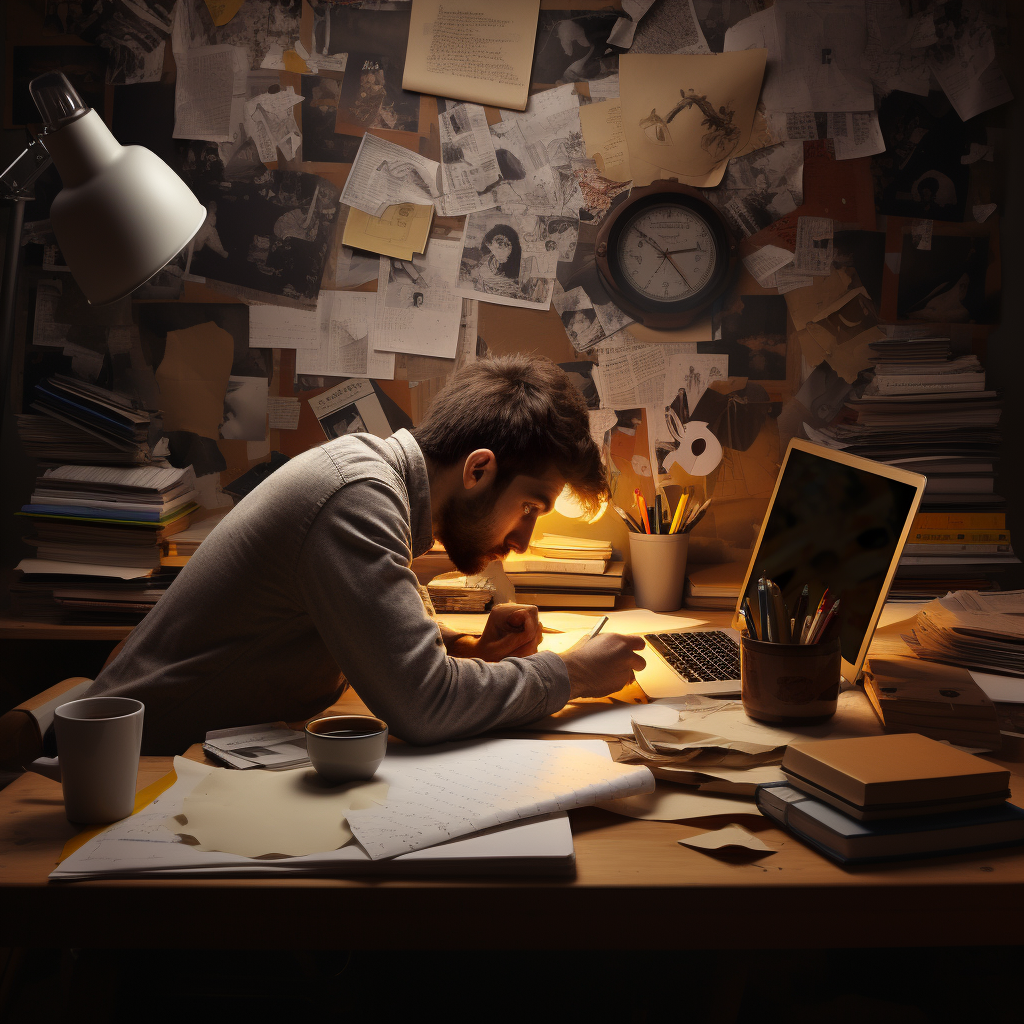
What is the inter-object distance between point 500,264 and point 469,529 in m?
A: 0.85

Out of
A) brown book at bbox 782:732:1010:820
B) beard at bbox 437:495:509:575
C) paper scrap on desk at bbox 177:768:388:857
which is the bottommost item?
paper scrap on desk at bbox 177:768:388:857

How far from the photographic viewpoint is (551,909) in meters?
0.73

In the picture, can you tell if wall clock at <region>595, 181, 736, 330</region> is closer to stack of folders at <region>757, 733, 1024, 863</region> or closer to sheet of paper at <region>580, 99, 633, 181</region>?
sheet of paper at <region>580, 99, 633, 181</region>

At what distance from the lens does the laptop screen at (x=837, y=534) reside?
124cm

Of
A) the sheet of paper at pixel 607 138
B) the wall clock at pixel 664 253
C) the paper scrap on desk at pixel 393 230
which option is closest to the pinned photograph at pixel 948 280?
the wall clock at pixel 664 253

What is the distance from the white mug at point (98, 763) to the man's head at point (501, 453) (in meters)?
0.66

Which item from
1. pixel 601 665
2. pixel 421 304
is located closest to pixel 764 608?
pixel 601 665

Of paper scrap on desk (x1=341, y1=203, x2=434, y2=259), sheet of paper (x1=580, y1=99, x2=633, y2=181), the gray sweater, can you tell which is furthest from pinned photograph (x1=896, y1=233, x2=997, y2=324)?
the gray sweater

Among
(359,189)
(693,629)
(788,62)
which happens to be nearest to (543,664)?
(693,629)

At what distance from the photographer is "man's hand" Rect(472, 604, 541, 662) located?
1.45 metres

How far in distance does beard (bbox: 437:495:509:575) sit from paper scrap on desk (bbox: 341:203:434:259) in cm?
85

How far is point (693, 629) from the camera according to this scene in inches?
66.6

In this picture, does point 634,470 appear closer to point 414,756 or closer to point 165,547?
point 165,547

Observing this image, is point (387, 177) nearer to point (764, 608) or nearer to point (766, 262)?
point (766, 262)
